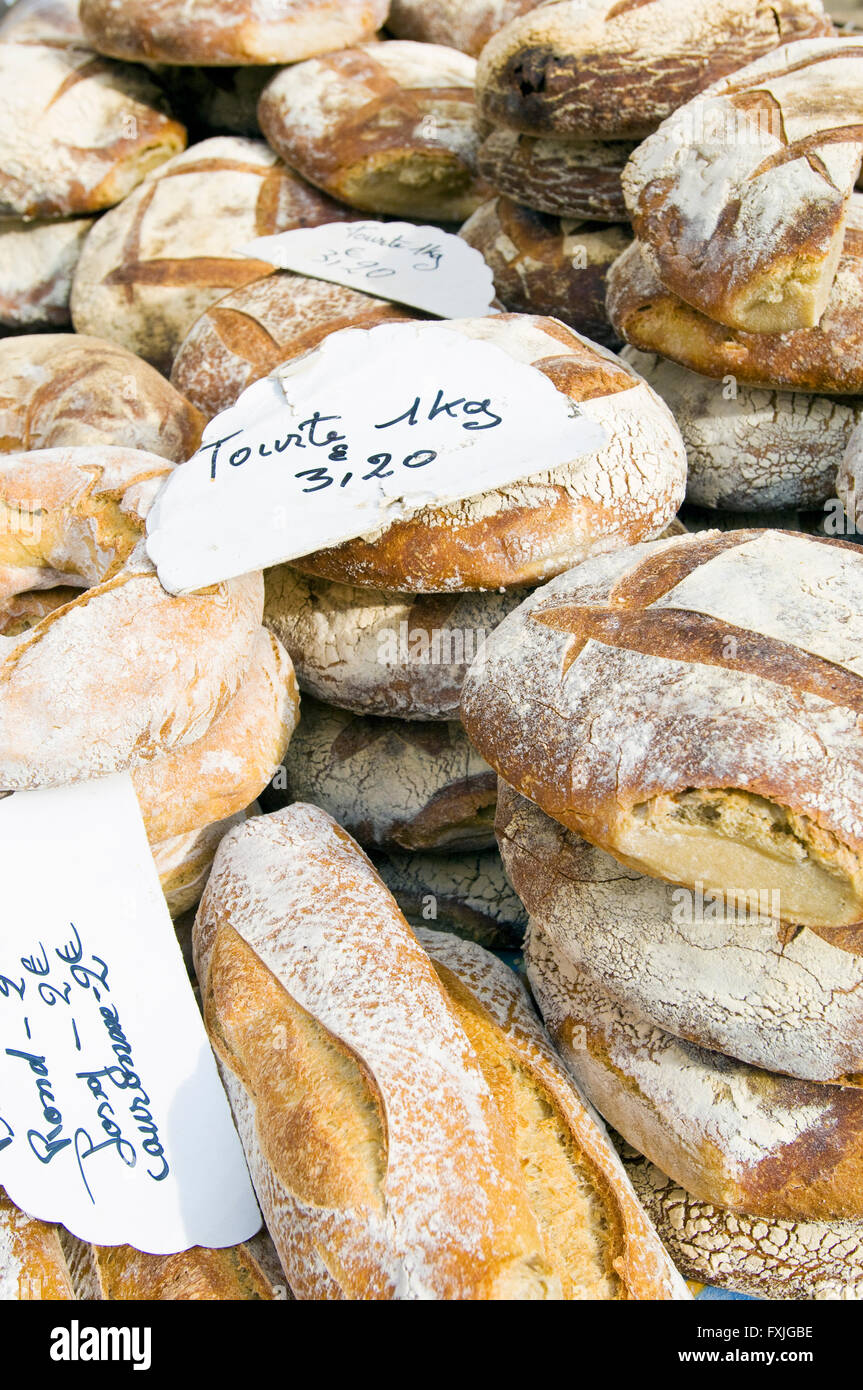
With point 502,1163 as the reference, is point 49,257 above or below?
above

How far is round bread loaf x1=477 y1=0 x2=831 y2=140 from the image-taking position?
1.64 m

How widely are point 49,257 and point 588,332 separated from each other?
135cm

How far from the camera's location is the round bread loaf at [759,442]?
5.18 feet

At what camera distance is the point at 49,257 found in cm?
248

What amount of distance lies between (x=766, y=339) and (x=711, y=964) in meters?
0.89

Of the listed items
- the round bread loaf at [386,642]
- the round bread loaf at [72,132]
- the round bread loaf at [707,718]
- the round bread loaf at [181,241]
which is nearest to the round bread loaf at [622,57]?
the round bread loaf at [181,241]

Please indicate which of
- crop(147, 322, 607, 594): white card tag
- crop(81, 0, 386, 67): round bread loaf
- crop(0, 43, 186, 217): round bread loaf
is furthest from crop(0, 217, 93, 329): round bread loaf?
crop(147, 322, 607, 594): white card tag

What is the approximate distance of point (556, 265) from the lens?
1944 mm

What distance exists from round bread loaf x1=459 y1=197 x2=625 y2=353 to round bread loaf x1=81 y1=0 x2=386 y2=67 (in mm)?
677

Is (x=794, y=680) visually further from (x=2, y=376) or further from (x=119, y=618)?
(x=2, y=376)

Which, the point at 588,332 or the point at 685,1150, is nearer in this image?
the point at 685,1150

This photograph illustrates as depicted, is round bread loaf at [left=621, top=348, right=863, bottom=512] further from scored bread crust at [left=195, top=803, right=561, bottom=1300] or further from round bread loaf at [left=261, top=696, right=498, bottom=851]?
scored bread crust at [left=195, top=803, right=561, bottom=1300]

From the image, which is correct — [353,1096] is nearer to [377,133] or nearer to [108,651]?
[108,651]
